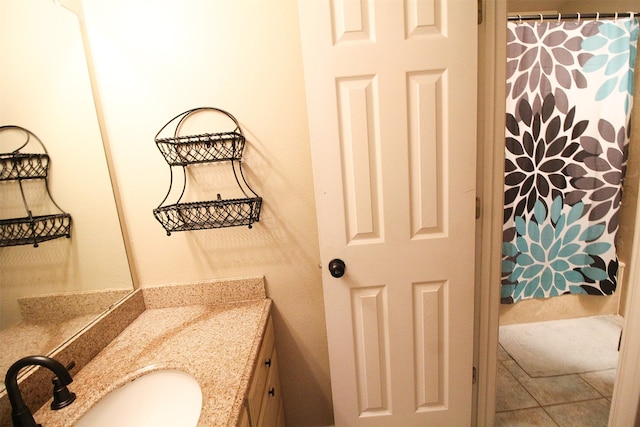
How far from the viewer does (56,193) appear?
0.91 m

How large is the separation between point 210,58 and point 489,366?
1.83 meters

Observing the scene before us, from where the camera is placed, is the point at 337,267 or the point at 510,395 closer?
the point at 337,267

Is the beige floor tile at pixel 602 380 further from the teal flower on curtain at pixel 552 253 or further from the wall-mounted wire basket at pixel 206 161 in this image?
the wall-mounted wire basket at pixel 206 161

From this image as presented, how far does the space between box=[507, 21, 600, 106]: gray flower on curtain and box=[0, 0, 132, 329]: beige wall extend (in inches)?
93.7

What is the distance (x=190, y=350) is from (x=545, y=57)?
261 cm

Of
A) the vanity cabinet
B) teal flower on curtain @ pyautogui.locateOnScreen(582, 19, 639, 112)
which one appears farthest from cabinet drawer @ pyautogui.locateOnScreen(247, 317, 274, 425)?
teal flower on curtain @ pyautogui.locateOnScreen(582, 19, 639, 112)

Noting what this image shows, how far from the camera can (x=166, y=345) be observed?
3.04 feet

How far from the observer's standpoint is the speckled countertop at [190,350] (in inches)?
26.7

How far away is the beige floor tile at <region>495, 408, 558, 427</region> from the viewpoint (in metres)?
1.36

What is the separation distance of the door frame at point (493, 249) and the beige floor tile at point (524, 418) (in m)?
0.24

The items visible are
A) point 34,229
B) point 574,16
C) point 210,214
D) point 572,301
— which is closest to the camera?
point 34,229

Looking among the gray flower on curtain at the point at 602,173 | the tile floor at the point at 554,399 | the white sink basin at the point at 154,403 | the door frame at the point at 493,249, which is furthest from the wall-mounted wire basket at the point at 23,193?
the gray flower on curtain at the point at 602,173

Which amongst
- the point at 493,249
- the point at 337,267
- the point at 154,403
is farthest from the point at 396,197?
the point at 154,403

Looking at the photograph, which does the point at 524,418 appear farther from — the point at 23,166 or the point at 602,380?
the point at 23,166
